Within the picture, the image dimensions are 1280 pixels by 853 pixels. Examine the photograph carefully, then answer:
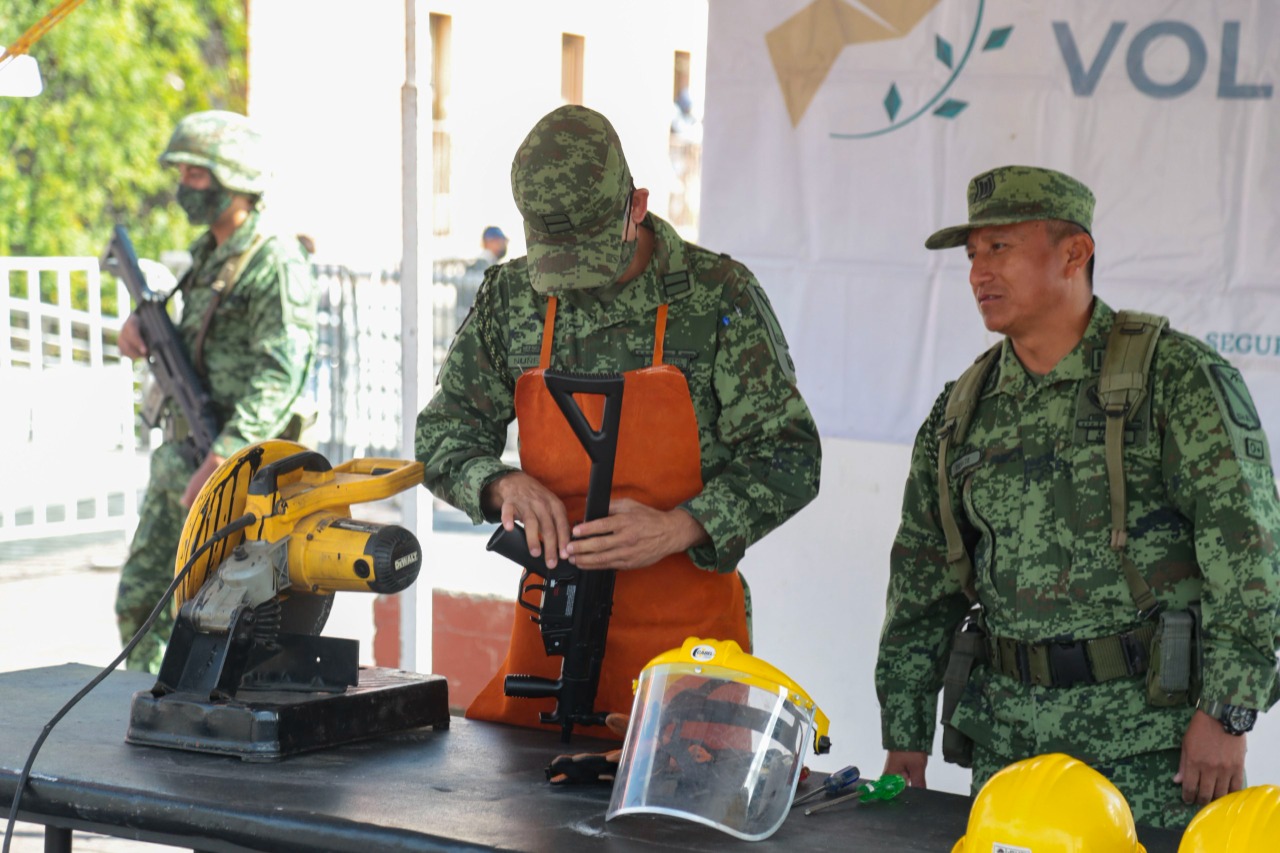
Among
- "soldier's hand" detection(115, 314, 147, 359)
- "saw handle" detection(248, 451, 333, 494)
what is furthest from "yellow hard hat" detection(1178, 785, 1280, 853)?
"soldier's hand" detection(115, 314, 147, 359)

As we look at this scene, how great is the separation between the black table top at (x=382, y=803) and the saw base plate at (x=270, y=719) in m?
0.02

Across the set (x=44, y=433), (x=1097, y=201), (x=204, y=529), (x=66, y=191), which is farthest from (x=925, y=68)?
(x=66, y=191)

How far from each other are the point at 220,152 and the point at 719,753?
360cm

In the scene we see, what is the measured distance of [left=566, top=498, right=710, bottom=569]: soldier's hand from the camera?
238cm

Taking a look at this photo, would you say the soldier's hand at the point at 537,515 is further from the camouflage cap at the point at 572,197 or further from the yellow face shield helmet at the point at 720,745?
the yellow face shield helmet at the point at 720,745

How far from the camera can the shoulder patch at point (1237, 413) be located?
8.04ft

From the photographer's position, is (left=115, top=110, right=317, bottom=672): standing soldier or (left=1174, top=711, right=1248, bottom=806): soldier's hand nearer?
(left=1174, top=711, right=1248, bottom=806): soldier's hand

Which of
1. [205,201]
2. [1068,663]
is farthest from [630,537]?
[205,201]

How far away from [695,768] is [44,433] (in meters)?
7.10

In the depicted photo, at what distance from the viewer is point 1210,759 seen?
2.40m

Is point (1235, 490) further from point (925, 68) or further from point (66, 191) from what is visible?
point (66, 191)

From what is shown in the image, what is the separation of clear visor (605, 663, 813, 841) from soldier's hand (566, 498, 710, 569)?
485mm

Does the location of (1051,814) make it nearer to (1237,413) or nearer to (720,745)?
(720,745)

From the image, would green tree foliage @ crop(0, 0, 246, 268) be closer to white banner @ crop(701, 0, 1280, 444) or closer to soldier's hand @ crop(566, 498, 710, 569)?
white banner @ crop(701, 0, 1280, 444)
